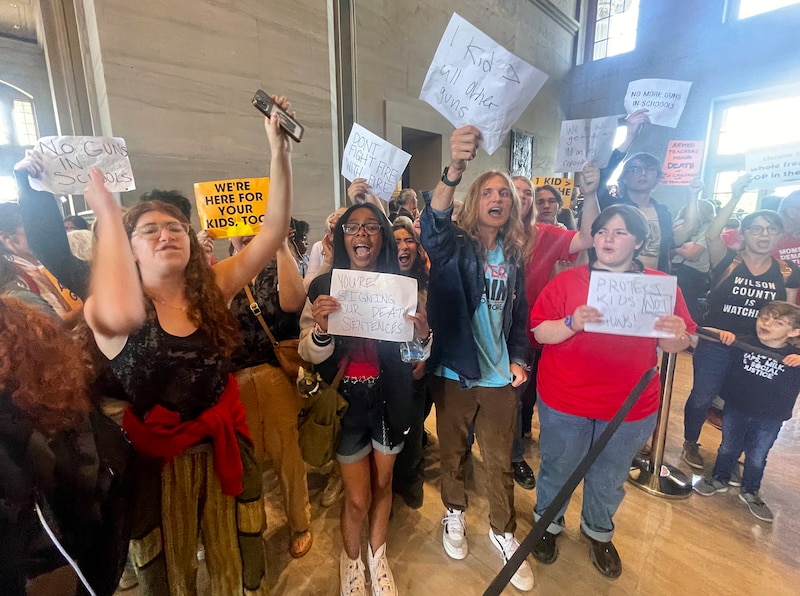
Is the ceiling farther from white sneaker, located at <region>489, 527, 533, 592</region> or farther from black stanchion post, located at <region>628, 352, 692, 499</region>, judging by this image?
black stanchion post, located at <region>628, 352, 692, 499</region>

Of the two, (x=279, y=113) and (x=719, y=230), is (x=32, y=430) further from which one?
(x=719, y=230)

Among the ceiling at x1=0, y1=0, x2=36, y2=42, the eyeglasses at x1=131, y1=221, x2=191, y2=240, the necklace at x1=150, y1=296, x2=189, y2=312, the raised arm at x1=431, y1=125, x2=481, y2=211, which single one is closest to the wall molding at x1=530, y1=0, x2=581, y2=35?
the ceiling at x1=0, y1=0, x2=36, y2=42

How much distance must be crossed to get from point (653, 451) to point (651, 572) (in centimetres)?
83

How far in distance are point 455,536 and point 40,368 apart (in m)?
1.91

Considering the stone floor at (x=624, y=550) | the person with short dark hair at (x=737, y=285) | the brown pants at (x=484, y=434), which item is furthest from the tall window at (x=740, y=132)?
the brown pants at (x=484, y=434)

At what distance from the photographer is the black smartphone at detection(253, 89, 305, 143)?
1.12m

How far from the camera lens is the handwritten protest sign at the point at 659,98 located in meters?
2.22

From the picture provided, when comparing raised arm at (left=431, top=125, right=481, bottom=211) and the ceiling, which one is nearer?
raised arm at (left=431, top=125, right=481, bottom=211)

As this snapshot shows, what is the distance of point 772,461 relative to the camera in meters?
2.74

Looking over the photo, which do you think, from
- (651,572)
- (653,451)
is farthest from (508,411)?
(653,451)

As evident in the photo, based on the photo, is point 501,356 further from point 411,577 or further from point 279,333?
point 411,577

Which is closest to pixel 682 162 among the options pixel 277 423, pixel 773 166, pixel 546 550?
pixel 773 166

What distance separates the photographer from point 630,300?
1471mm

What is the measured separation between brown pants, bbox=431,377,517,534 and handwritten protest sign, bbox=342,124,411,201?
3.99 feet
